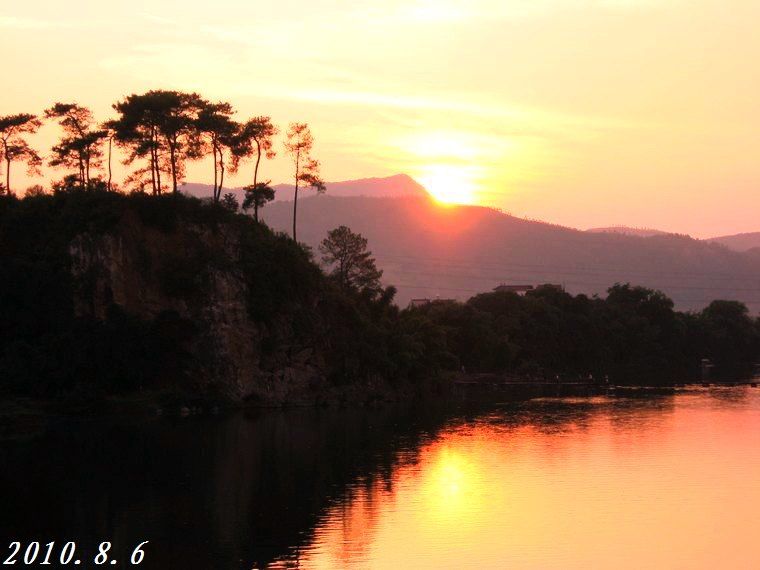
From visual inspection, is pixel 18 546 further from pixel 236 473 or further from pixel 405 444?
pixel 405 444

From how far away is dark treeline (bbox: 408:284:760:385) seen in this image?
13762 centimetres

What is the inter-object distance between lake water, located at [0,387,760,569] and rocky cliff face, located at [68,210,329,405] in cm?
897

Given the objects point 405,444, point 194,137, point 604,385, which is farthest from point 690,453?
point 604,385

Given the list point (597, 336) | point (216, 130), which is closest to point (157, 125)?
point (216, 130)

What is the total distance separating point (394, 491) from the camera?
56188 millimetres

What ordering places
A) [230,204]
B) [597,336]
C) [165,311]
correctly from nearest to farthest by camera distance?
[165,311] → [230,204] → [597,336]

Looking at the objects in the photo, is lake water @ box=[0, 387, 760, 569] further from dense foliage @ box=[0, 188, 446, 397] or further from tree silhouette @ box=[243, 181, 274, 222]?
tree silhouette @ box=[243, 181, 274, 222]

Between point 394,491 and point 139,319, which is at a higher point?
point 139,319

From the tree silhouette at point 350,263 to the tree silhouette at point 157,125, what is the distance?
18640mm

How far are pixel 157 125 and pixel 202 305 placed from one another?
17479 mm

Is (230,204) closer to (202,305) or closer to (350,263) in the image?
(202,305)

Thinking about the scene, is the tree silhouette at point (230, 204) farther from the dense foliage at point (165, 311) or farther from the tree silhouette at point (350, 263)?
the tree silhouette at point (350, 263)

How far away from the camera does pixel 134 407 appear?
88125 mm

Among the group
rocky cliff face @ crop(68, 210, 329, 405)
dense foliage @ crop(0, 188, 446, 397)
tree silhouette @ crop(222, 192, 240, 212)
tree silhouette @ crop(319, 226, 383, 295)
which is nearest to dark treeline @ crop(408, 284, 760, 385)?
tree silhouette @ crop(319, 226, 383, 295)
